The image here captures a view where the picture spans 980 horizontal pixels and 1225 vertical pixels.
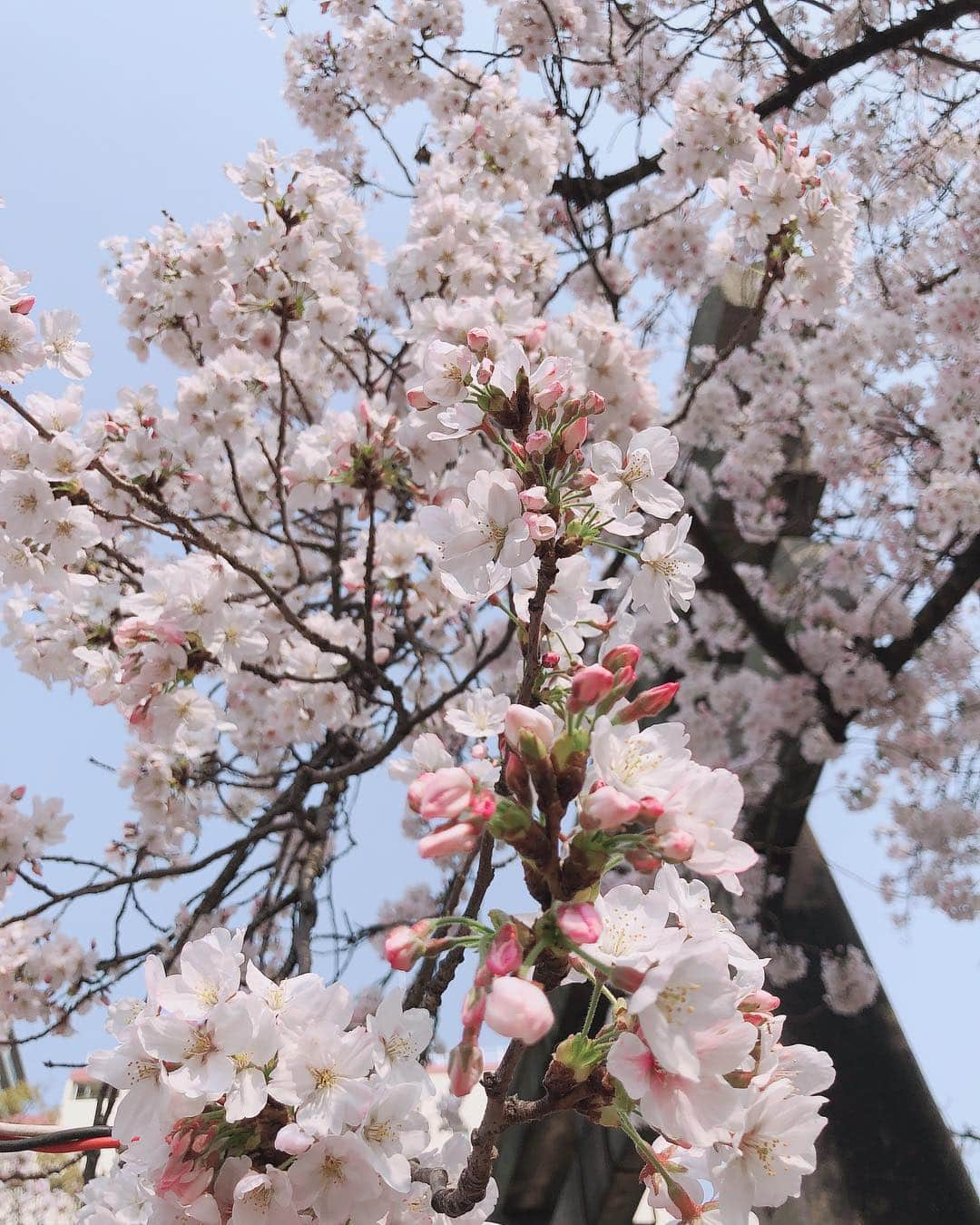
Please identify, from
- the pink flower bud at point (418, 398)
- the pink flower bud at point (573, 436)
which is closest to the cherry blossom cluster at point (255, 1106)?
the pink flower bud at point (573, 436)

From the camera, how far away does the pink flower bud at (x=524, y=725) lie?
755mm

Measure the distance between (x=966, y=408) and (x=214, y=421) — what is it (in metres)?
4.16

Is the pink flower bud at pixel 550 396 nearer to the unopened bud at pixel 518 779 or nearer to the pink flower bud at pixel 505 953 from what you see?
the unopened bud at pixel 518 779

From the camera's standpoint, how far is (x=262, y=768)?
409cm

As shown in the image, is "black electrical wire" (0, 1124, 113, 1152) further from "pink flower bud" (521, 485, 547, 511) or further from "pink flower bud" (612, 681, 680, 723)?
"pink flower bud" (521, 485, 547, 511)

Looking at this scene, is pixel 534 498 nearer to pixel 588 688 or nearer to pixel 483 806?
pixel 588 688

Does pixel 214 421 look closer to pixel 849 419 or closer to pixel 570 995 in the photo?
pixel 570 995

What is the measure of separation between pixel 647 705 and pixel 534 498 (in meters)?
0.29

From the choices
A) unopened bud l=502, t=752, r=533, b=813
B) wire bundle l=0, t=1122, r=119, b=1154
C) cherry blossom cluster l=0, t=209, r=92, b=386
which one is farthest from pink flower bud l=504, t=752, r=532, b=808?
cherry blossom cluster l=0, t=209, r=92, b=386

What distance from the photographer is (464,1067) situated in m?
0.70

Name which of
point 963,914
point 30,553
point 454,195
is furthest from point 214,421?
point 963,914

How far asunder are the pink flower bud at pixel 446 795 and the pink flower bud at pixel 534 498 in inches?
14.6

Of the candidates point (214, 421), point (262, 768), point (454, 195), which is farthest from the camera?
point (262, 768)

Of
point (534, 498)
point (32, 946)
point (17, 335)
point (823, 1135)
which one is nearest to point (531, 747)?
point (534, 498)
